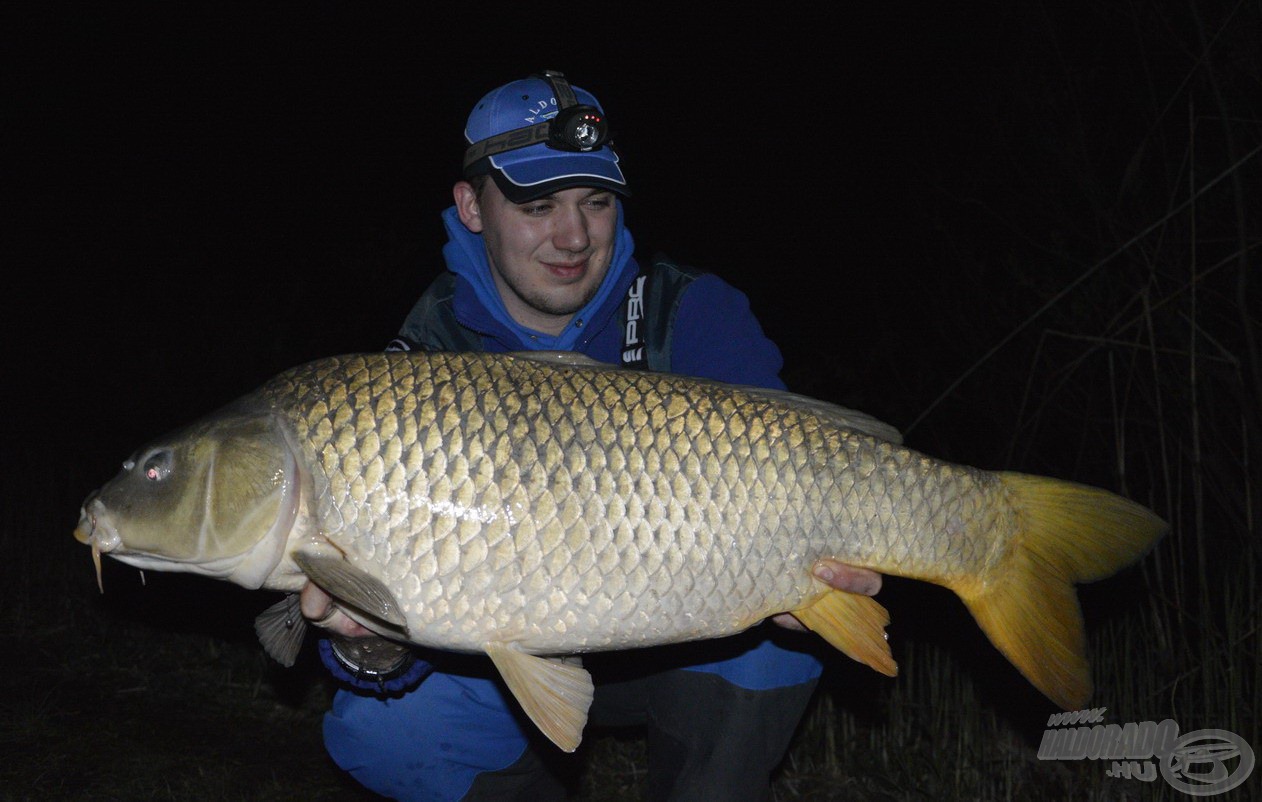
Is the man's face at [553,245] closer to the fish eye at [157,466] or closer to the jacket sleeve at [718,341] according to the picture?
the jacket sleeve at [718,341]

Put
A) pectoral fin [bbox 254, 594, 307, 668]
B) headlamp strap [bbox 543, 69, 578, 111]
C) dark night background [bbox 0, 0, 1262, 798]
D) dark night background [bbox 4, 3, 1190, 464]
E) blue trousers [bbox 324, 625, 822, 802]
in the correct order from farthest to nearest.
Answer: dark night background [bbox 4, 3, 1190, 464] < dark night background [bbox 0, 0, 1262, 798] < headlamp strap [bbox 543, 69, 578, 111] < blue trousers [bbox 324, 625, 822, 802] < pectoral fin [bbox 254, 594, 307, 668]

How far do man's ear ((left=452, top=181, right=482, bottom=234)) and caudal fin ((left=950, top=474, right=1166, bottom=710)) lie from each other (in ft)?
4.14

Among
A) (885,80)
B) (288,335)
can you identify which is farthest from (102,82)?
(885,80)

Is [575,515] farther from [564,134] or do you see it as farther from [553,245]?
[564,134]

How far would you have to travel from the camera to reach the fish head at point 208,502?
4.85ft

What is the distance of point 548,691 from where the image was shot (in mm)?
1537

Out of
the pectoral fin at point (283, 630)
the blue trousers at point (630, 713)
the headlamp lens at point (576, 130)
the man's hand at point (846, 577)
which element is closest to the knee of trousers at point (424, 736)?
the blue trousers at point (630, 713)

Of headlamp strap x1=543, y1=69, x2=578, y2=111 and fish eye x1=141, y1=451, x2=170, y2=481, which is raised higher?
headlamp strap x1=543, y1=69, x2=578, y2=111

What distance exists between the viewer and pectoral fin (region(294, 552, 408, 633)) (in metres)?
1.43

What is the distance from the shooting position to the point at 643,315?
2143 mm

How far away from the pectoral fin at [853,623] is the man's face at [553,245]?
88 centimetres

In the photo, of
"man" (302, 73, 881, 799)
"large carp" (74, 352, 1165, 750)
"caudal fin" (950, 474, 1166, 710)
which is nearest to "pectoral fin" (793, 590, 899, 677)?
"large carp" (74, 352, 1165, 750)

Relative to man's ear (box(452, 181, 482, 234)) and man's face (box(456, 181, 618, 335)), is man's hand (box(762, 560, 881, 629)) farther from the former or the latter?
man's ear (box(452, 181, 482, 234))

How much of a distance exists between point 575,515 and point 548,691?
288 mm
